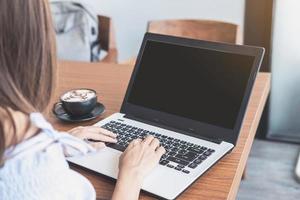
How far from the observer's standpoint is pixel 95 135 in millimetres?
1062

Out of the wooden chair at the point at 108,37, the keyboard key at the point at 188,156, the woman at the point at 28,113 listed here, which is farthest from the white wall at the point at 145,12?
the woman at the point at 28,113

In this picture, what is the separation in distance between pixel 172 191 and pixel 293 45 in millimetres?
1670

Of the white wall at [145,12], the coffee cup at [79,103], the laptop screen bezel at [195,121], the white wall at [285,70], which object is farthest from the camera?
the white wall at [145,12]

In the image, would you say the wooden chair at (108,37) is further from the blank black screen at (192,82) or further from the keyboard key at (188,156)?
the keyboard key at (188,156)

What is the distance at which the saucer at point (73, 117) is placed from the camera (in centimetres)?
120

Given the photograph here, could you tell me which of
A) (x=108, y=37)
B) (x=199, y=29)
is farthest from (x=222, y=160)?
(x=108, y=37)

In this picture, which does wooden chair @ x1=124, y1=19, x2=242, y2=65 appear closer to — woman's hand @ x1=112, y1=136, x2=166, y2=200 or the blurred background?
the blurred background

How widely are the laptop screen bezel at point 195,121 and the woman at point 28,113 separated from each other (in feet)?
1.12

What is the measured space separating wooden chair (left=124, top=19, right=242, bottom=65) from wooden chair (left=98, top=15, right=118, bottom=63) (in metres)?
0.26

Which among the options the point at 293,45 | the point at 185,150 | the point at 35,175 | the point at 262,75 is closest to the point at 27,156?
the point at 35,175

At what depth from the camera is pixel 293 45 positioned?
2291 millimetres

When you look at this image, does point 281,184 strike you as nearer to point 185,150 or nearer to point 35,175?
point 185,150

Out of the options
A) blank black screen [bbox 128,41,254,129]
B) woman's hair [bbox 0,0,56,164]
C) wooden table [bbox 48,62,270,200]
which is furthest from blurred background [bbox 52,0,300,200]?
woman's hair [bbox 0,0,56,164]

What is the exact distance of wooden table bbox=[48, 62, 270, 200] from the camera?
87 centimetres
